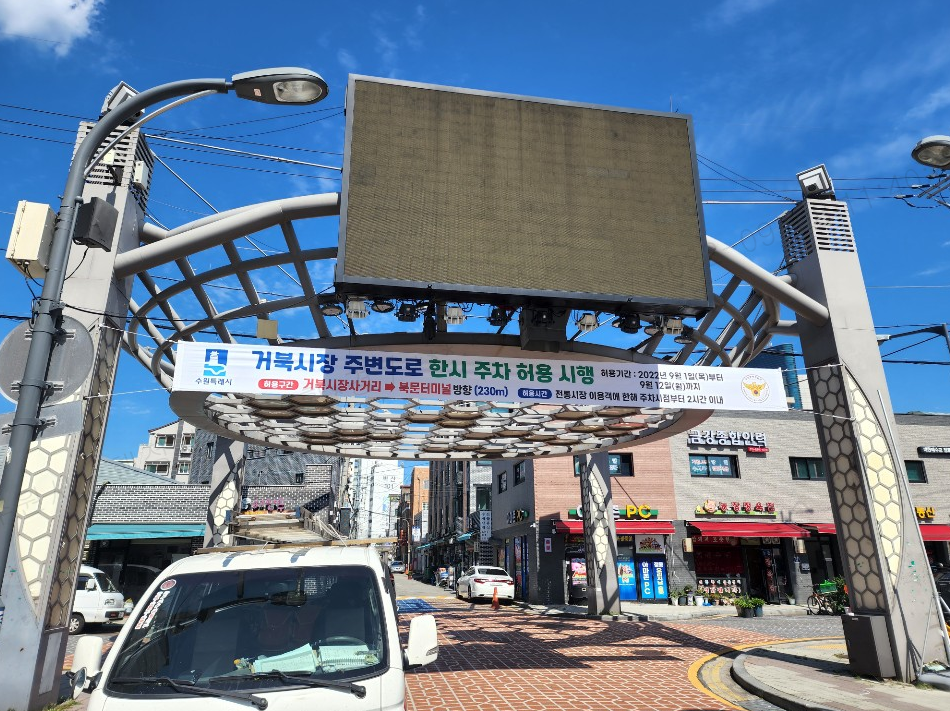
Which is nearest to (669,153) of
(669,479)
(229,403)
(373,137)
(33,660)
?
(373,137)

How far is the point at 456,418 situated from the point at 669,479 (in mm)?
17506

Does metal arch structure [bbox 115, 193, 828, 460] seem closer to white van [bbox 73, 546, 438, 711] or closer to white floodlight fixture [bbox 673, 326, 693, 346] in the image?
white floodlight fixture [bbox 673, 326, 693, 346]

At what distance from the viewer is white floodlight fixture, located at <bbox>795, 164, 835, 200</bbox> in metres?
13.0

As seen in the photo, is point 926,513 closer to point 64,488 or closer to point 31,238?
point 64,488

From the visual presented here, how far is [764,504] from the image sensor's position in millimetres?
29656

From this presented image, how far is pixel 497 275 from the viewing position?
34.4 ft

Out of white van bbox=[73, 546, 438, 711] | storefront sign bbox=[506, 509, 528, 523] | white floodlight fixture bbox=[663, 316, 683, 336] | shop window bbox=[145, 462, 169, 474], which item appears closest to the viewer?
white van bbox=[73, 546, 438, 711]

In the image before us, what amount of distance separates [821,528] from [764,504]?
2.51m

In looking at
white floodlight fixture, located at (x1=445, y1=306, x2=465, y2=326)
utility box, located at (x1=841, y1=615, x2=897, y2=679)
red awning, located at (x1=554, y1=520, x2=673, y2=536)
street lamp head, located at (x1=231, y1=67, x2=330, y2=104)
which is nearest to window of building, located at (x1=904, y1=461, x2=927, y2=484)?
red awning, located at (x1=554, y1=520, x2=673, y2=536)

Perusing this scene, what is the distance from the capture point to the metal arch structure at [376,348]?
36.5 feet

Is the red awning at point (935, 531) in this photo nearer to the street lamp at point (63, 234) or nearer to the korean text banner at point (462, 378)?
the korean text banner at point (462, 378)

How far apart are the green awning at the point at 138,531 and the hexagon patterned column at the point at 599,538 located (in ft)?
51.4

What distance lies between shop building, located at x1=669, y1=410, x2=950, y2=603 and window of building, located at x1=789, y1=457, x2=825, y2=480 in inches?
1.9

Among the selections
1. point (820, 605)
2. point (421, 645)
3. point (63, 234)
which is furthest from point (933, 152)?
point (820, 605)
